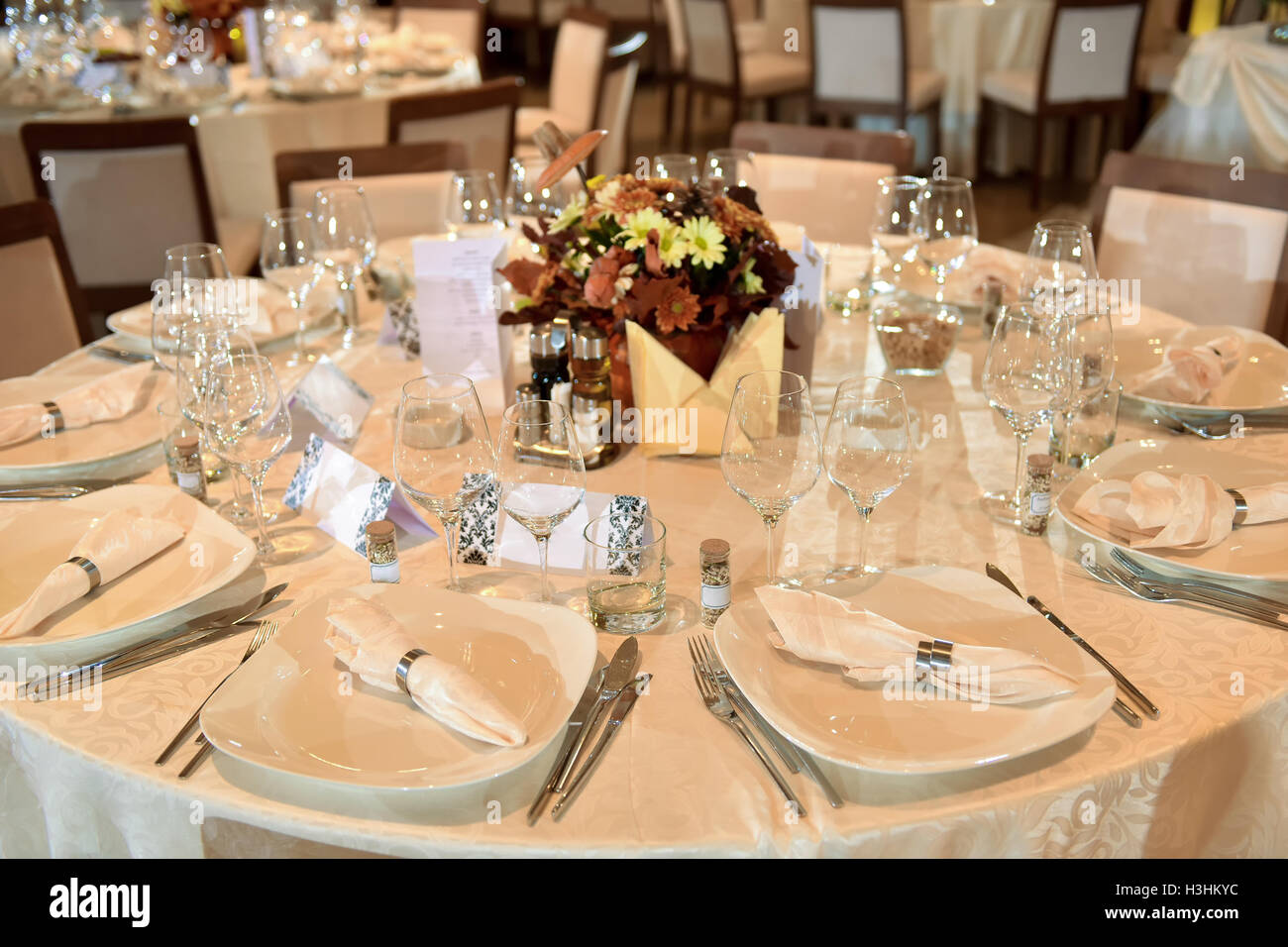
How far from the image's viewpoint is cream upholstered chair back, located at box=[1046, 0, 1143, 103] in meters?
5.25

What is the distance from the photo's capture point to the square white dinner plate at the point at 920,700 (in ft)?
3.26

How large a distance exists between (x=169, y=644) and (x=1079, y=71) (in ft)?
17.6

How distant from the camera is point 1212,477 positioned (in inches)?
57.1

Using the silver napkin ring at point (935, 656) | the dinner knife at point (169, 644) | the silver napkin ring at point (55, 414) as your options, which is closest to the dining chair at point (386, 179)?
the silver napkin ring at point (55, 414)

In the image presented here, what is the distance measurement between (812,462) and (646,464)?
1.33 ft

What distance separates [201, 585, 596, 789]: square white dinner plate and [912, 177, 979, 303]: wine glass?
Answer: 111 cm

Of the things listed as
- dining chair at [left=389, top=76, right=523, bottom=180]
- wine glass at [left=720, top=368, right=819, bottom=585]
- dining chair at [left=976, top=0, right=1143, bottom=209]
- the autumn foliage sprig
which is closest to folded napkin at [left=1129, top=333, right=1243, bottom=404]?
the autumn foliage sprig

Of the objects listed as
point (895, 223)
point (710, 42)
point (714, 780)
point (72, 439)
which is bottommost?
point (714, 780)

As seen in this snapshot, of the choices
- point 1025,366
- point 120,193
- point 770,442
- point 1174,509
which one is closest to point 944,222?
point 1025,366

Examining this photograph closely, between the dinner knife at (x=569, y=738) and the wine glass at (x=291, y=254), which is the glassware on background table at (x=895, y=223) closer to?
the wine glass at (x=291, y=254)

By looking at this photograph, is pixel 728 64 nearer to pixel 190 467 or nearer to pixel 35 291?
pixel 35 291

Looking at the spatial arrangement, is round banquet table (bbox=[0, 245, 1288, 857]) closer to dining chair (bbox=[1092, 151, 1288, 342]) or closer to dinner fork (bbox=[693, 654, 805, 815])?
dinner fork (bbox=[693, 654, 805, 815])
